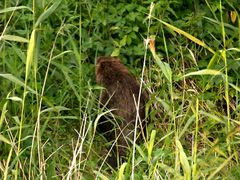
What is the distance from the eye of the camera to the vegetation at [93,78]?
4973 millimetres

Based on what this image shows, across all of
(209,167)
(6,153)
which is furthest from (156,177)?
(6,153)

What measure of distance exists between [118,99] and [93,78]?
619mm

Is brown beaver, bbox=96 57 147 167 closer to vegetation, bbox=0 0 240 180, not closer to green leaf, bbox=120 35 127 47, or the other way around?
vegetation, bbox=0 0 240 180

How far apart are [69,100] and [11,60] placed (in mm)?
566

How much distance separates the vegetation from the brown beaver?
0.09m

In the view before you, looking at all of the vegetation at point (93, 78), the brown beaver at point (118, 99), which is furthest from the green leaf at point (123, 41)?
the brown beaver at point (118, 99)

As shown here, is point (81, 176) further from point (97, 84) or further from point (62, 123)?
point (97, 84)

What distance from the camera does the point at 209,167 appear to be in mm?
4395

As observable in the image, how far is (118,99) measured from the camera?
5.83 metres

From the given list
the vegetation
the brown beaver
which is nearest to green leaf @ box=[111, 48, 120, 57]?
the vegetation

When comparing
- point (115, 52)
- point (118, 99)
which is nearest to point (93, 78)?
point (115, 52)

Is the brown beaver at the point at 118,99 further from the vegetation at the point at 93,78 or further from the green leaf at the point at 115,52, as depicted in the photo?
the green leaf at the point at 115,52

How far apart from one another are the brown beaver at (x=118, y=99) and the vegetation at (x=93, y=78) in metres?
0.09

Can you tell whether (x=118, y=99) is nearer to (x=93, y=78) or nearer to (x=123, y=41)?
(x=93, y=78)
